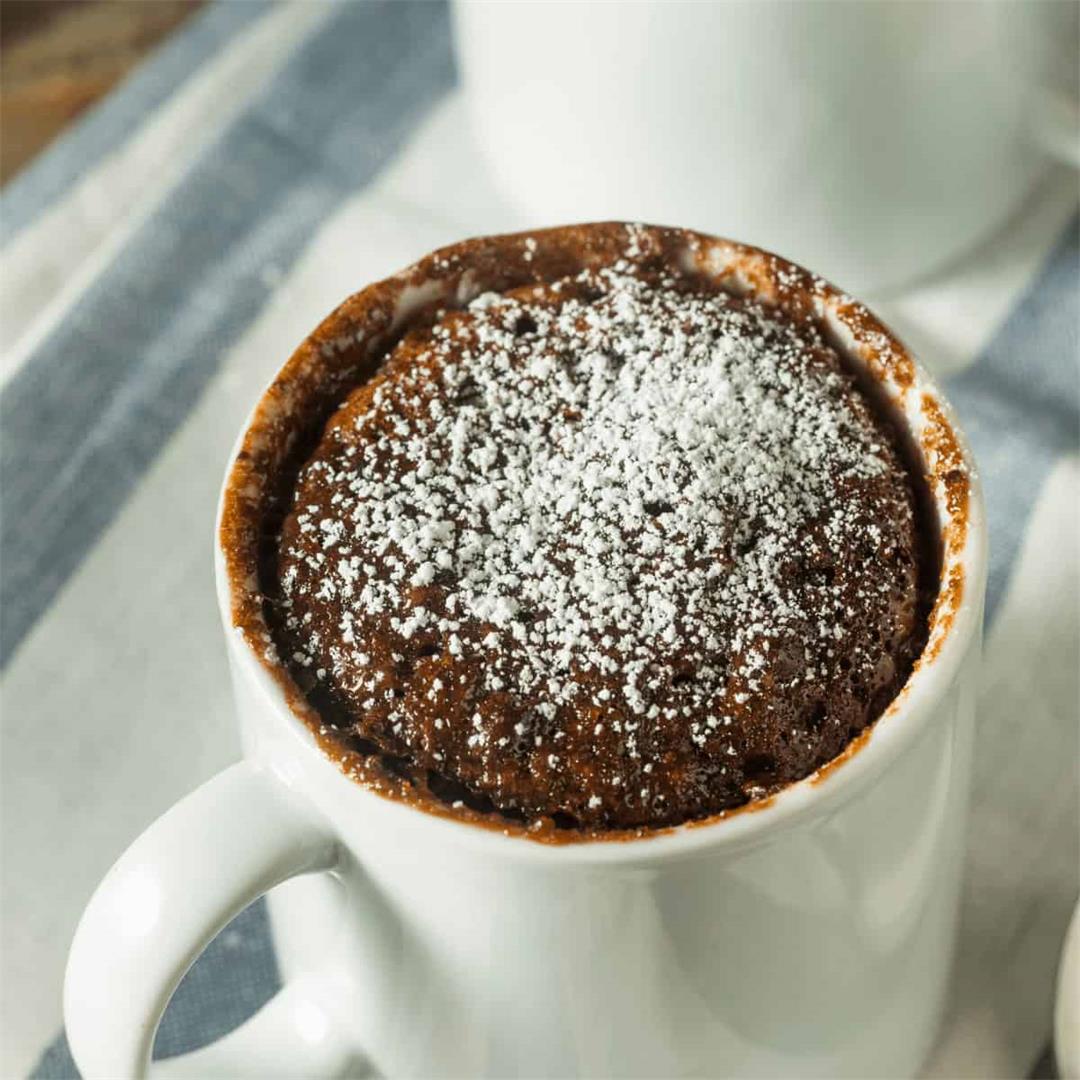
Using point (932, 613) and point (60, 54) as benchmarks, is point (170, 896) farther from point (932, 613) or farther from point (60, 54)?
point (60, 54)

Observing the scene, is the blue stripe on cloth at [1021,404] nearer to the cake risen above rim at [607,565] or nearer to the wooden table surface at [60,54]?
the cake risen above rim at [607,565]

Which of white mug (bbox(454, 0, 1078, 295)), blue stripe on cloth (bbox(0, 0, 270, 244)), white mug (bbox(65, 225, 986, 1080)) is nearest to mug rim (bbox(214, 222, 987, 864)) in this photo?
white mug (bbox(65, 225, 986, 1080))

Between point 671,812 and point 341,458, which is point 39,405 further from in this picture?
point 671,812

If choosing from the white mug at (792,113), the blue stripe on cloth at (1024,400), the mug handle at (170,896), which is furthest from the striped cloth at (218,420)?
the mug handle at (170,896)

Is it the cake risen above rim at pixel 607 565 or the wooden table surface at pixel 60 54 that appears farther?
the wooden table surface at pixel 60 54

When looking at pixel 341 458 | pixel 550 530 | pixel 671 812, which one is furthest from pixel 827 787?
pixel 341 458

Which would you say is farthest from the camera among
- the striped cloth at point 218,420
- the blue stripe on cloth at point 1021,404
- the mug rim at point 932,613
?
the blue stripe on cloth at point 1021,404

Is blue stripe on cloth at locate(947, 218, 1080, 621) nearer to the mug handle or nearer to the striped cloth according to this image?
the striped cloth
